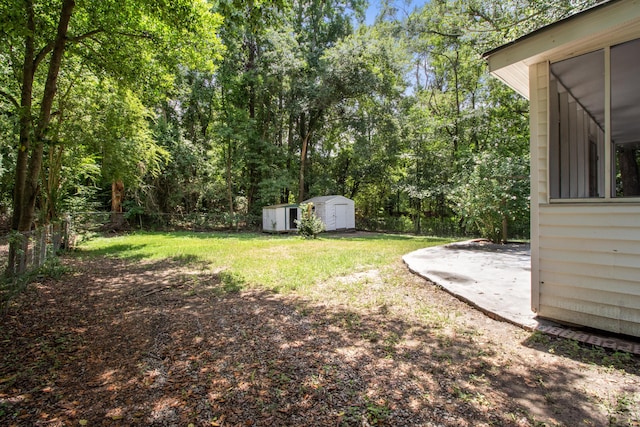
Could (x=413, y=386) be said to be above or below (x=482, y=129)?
below

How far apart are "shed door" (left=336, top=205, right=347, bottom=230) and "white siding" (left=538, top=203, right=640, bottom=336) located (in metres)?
14.6

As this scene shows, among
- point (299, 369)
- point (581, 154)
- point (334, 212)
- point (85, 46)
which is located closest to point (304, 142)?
point (334, 212)

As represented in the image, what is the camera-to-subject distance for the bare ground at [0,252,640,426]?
1.92 meters

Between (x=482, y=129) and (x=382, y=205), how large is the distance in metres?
8.92

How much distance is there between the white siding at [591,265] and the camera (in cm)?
268

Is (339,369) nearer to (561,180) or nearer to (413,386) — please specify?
(413,386)

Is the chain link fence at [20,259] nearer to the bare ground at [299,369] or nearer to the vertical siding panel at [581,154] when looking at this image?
the bare ground at [299,369]

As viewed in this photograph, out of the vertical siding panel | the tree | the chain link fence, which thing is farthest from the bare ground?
the tree

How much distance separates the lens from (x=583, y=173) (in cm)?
341

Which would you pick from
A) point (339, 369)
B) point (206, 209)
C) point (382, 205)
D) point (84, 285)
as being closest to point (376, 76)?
point (382, 205)

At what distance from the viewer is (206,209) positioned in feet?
64.1

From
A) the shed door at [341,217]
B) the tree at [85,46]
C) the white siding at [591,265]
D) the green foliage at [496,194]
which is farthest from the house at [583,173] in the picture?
the shed door at [341,217]

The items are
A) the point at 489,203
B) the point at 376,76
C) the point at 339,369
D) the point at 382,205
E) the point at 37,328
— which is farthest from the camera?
the point at 382,205

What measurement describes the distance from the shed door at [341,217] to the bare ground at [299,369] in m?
13.5
